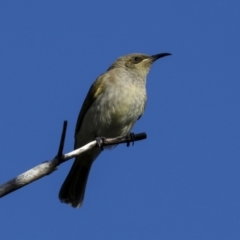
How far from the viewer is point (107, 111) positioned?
1023 cm

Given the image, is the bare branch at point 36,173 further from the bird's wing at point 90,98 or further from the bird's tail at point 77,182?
the bird's tail at point 77,182

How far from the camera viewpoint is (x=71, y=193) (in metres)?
10.9

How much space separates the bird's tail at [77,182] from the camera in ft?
35.4

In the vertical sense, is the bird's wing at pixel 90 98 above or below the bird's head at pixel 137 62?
below

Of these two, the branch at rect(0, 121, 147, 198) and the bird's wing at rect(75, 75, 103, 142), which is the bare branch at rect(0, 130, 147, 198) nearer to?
the branch at rect(0, 121, 147, 198)

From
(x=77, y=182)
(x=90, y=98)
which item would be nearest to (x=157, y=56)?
(x=90, y=98)

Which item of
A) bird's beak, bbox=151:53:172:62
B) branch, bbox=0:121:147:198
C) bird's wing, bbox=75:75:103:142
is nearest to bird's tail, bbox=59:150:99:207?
bird's wing, bbox=75:75:103:142

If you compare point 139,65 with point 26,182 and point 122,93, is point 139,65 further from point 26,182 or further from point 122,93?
point 26,182

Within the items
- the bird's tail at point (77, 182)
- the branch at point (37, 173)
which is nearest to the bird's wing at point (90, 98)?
the bird's tail at point (77, 182)

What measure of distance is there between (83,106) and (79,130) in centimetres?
42

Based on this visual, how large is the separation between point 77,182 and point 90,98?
165 centimetres

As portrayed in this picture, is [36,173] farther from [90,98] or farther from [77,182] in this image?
[77,182]

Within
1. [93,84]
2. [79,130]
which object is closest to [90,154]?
[79,130]

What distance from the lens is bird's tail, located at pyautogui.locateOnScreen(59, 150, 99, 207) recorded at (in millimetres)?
10805
